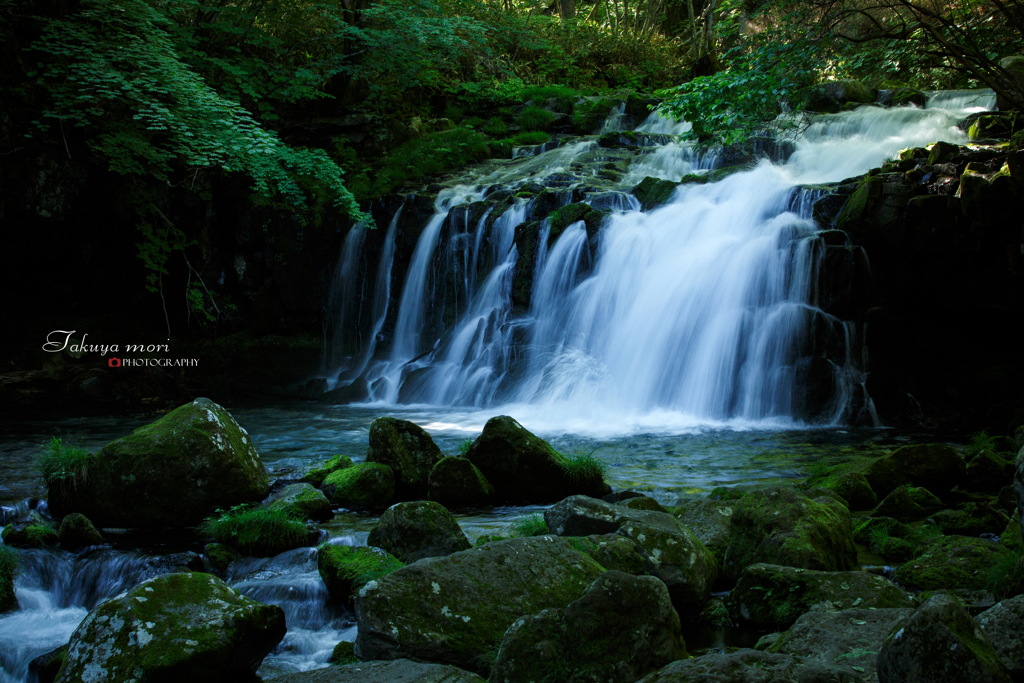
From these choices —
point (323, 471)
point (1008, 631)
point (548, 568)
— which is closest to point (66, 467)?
point (323, 471)

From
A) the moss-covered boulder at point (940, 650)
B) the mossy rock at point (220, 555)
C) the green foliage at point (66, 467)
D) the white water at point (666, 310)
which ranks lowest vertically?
the mossy rock at point (220, 555)

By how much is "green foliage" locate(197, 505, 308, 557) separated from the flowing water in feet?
0.40

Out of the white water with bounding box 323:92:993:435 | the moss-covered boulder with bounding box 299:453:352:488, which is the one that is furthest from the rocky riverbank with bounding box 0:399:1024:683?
the white water with bounding box 323:92:993:435

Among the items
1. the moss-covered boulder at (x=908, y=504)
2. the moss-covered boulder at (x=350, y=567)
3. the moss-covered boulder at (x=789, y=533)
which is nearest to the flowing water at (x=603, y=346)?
the moss-covered boulder at (x=350, y=567)

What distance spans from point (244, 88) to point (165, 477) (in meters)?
11.1

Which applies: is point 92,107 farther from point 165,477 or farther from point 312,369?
point 165,477

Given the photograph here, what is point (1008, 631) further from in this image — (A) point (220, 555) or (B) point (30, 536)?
(B) point (30, 536)

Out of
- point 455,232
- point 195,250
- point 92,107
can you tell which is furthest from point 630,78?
point 92,107

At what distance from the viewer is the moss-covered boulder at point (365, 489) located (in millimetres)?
6133

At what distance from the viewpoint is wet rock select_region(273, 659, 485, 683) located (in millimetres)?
2949

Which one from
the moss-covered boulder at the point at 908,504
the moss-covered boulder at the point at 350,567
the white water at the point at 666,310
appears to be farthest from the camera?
the white water at the point at 666,310

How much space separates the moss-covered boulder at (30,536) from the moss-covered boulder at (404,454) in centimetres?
251

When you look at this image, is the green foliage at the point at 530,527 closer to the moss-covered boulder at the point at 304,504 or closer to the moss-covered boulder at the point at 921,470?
the moss-covered boulder at the point at 304,504

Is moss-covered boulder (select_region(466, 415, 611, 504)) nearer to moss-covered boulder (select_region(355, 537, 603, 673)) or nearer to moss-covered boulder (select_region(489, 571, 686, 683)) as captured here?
moss-covered boulder (select_region(355, 537, 603, 673))
